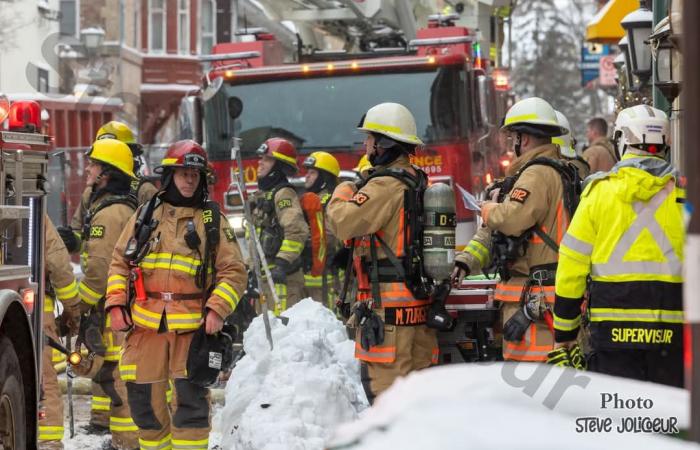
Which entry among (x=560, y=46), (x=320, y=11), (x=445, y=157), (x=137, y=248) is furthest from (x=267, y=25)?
(x=560, y=46)

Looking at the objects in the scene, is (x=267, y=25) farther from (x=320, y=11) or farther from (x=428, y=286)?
(x=428, y=286)

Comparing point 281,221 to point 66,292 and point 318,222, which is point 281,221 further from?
point 66,292

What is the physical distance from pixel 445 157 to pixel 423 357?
5.63 meters

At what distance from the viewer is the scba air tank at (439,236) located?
637cm

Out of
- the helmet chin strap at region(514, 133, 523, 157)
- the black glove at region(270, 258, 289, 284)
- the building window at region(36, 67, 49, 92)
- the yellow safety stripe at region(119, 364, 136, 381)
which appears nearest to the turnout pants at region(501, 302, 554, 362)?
the helmet chin strap at region(514, 133, 523, 157)

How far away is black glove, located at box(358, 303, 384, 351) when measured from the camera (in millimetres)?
6352

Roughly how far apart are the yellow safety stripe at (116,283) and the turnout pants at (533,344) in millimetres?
2029

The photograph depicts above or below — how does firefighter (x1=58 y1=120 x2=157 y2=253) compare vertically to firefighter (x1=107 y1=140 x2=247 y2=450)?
above

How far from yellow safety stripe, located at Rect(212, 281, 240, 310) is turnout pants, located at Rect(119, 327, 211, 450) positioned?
0.93 feet

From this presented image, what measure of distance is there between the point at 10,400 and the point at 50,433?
2.20m

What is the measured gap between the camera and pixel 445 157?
39.4 ft

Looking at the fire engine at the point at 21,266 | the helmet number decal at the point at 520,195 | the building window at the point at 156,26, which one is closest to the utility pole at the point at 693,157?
the fire engine at the point at 21,266

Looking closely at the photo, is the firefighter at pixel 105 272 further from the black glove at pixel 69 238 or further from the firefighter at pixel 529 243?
the firefighter at pixel 529 243

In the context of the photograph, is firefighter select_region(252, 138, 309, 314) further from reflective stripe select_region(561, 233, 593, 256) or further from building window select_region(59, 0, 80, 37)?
building window select_region(59, 0, 80, 37)
